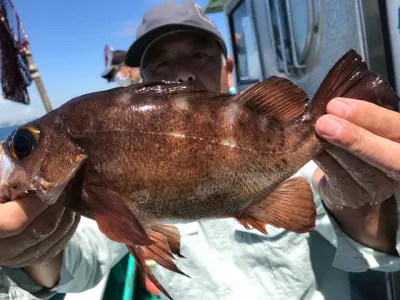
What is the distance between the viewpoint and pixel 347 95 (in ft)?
4.64

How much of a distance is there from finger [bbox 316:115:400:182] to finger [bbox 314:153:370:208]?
132 millimetres

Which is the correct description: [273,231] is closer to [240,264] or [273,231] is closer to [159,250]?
[240,264]

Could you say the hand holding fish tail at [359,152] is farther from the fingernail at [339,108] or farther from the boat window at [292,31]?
the boat window at [292,31]

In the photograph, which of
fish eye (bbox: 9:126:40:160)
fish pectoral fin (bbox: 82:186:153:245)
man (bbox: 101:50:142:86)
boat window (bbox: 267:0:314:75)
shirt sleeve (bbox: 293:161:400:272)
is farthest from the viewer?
man (bbox: 101:50:142:86)

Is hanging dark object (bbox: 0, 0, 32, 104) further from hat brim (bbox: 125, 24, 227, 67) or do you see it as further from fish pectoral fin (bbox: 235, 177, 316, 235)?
fish pectoral fin (bbox: 235, 177, 316, 235)

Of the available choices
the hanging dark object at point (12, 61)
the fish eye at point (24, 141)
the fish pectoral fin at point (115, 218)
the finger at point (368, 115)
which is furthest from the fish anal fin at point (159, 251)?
the hanging dark object at point (12, 61)

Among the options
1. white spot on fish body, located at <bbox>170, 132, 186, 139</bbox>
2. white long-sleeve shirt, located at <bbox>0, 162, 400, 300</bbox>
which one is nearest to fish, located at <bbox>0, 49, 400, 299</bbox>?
white spot on fish body, located at <bbox>170, 132, 186, 139</bbox>

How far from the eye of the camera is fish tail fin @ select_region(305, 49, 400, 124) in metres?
1.38

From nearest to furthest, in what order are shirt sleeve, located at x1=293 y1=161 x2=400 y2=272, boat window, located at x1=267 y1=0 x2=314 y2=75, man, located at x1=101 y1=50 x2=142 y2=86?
shirt sleeve, located at x1=293 y1=161 x2=400 y2=272 → boat window, located at x1=267 y1=0 x2=314 y2=75 → man, located at x1=101 y1=50 x2=142 y2=86

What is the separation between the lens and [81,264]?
7.79ft

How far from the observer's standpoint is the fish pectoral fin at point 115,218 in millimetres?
1250

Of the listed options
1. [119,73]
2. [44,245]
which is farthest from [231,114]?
[119,73]

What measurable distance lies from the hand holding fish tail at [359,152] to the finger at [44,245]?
1050mm

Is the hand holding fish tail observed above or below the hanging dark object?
below
